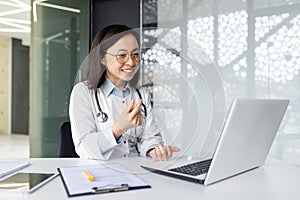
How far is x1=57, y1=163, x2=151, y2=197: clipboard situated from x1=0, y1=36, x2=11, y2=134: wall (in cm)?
829

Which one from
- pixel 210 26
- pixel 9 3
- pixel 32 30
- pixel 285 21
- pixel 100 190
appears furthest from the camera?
pixel 9 3

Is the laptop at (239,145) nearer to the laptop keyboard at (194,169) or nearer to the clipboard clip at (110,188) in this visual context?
the laptop keyboard at (194,169)

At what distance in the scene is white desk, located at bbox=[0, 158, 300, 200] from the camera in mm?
809

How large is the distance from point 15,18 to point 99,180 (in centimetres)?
626

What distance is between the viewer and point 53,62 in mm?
3934

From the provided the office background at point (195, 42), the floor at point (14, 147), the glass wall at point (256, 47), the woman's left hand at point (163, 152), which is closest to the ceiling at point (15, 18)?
the office background at point (195, 42)

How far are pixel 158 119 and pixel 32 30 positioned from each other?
2.90 metres

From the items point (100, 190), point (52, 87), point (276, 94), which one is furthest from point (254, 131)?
point (52, 87)

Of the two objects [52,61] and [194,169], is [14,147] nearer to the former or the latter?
[52,61]

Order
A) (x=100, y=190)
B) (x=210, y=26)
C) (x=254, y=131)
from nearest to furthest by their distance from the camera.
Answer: (x=100, y=190)
(x=254, y=131)
(x=210, y=26)

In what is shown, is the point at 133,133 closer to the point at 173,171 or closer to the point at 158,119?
the point at 158,119

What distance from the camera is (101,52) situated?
1.31 meters

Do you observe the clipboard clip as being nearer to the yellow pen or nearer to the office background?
the yellow pen

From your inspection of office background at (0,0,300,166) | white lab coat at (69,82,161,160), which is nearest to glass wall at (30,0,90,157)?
office background at (0,0,300,166)
